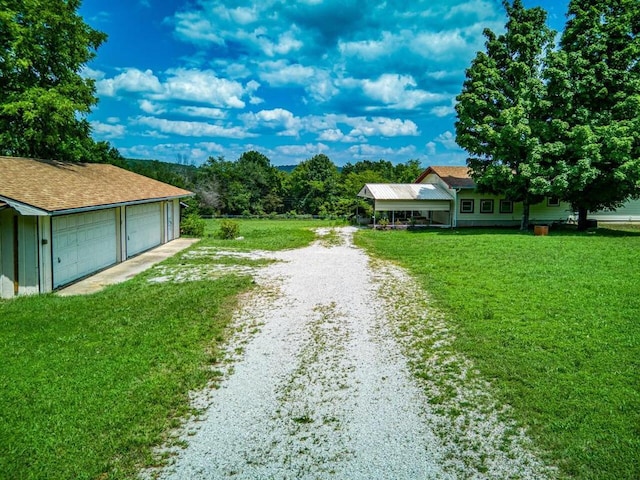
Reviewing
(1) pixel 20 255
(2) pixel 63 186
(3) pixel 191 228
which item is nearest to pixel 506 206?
(3) pixel 191 228

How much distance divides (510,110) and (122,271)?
2173 centimetres

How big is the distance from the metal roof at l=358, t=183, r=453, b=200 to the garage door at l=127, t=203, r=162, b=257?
48.5 ft

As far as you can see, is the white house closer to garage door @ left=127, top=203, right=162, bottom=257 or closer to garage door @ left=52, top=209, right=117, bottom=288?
garage door @ left=127, top=203, right=162, bottom=257

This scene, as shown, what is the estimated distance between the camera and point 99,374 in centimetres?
611

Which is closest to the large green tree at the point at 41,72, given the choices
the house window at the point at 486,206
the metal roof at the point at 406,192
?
the metal roof at the point at 406,192

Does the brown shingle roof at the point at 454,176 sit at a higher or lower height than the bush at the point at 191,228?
higher

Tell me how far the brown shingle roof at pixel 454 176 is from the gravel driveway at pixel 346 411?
2308 centimetres

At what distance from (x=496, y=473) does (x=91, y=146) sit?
29933 mm

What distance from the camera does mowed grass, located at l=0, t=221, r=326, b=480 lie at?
4.36 metres

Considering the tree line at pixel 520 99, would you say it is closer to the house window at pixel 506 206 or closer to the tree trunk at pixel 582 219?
the tree trunk at pixel 582 219

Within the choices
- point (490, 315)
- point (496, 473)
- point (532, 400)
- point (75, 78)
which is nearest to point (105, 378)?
point (496, 473)

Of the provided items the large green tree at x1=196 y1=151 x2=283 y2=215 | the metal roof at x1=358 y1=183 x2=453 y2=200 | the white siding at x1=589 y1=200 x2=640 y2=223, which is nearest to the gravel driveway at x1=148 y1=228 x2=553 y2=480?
the metal roof at x1=358 y1=183 x2=453 y2=200

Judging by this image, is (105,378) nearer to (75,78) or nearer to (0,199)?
(0,199)

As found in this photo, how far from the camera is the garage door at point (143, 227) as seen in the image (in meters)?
17.2
